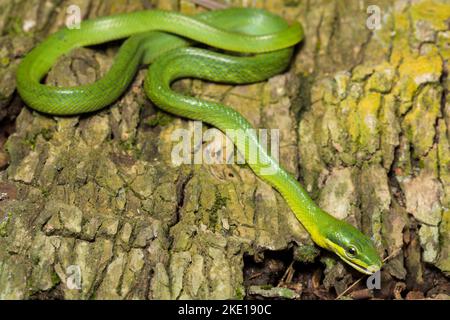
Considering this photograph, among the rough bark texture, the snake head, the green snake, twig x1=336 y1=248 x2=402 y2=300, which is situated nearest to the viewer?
the rough bark texture

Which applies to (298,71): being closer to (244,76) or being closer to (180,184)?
(244,76)

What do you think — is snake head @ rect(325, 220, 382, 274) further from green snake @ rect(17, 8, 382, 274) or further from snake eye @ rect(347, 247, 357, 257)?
→ green snake @ rect(17, 8, 382, 274)

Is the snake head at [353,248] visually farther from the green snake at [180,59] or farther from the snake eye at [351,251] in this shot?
the green snake at [180,59]

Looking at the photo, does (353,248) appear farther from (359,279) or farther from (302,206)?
(302,206)

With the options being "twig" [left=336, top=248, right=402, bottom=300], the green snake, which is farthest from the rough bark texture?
the green snake

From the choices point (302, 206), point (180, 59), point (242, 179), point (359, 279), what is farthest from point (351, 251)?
point (180, 59)
